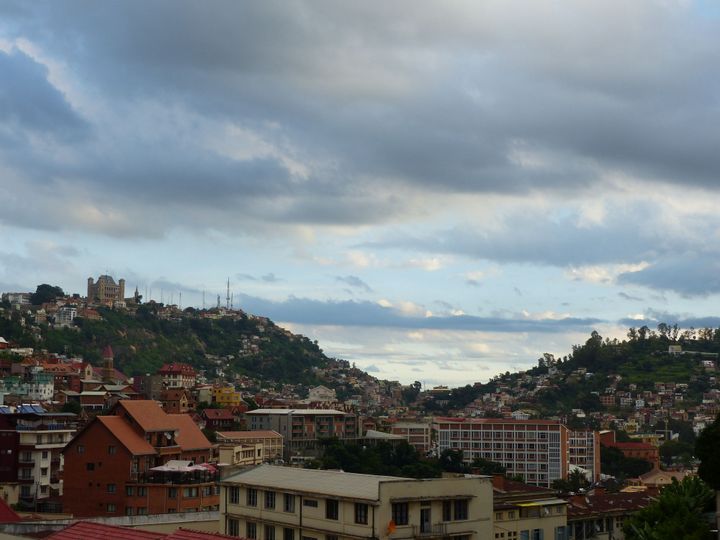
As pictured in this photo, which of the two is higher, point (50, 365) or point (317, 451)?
point (50, 365)

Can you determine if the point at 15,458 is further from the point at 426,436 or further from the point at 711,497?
the point at 426,436

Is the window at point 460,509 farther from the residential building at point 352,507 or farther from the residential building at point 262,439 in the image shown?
the residential building at point 262,439

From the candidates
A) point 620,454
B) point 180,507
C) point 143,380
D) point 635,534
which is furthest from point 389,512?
point 143,380

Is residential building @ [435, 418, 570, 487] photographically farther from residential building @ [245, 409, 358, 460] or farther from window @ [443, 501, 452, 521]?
window @ [443, 501, 452, 521]

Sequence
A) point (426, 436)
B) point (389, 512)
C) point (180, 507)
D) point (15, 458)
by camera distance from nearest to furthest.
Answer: point (389, 512) → point (180, 507) → point (15, 458) → point (426, 436)

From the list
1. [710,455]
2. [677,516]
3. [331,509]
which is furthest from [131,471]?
[710,455]

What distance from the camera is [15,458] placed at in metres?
77.8

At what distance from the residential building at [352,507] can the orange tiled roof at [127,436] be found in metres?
23.7

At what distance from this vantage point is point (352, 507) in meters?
42.6

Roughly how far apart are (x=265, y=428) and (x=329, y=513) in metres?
102

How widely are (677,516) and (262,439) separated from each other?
86044mm

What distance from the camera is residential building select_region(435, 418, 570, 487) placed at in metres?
151

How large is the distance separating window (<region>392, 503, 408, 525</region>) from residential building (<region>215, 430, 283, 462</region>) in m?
77.0

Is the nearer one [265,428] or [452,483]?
[452,483]
